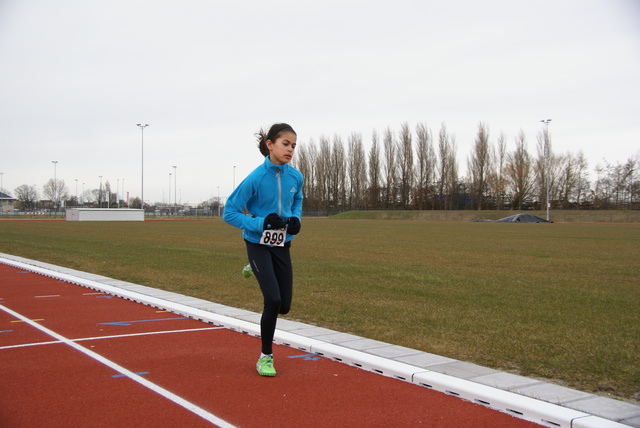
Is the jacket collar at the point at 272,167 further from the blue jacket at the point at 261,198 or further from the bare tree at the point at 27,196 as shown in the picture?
the bare tree at the point at 27,196

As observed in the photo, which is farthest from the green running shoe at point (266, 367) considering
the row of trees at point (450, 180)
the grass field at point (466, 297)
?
the row of trees at point (450, 180)

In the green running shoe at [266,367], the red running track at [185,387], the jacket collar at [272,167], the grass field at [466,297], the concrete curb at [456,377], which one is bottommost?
the grass field at [466,297]

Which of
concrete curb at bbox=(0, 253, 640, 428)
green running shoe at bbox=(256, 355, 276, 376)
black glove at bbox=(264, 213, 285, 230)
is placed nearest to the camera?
concrete curb at bbox=(0, 253, 640, 428)

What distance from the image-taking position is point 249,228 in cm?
490

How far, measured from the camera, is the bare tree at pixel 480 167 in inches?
3472

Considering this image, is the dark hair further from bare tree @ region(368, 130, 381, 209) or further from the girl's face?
bare tree @ region(368, 130, 381, 209)

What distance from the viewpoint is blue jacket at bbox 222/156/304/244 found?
4.99 meters

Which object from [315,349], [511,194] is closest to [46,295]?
[315,349]

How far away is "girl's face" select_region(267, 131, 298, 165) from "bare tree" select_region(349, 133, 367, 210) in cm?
9803

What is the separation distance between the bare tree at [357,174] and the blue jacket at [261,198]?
97916 mm

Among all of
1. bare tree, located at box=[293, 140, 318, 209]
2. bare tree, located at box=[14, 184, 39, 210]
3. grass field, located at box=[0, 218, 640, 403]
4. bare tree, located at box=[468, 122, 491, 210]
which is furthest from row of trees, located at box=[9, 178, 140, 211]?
grass field, located at box=[0, 218, 640, 403]

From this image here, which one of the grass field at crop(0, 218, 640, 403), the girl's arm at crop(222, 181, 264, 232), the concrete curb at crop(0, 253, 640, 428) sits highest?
the girl's arm at crop(222, 181, 264, 232)

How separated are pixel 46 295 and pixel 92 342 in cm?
415

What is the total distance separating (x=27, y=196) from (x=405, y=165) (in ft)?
309
